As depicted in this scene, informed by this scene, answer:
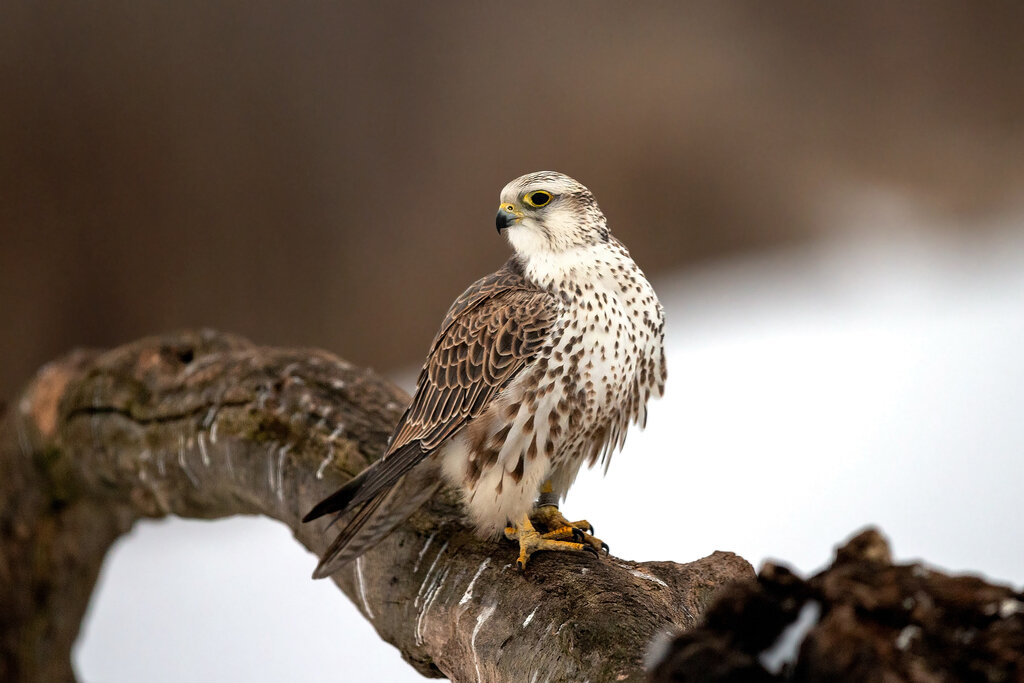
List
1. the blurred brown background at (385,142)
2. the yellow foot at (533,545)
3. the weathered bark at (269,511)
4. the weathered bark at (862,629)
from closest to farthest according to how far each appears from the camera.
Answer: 1. the weathered bark at (862,629)
2. the weathered bark at (269,511)
3. the yellow foot at (533,545)
4. the blurred brown background at (385,142)

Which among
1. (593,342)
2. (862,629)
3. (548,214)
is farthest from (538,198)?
(862,629)

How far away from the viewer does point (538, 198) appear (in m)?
1.93

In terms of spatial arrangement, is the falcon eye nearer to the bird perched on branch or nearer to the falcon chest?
the bird perched on branch

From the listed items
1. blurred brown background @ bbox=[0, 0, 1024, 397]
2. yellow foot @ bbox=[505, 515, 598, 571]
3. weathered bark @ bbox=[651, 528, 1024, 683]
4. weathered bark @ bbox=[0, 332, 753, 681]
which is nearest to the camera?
weathered bark @ bbox=[651, 528, 1024, 683]

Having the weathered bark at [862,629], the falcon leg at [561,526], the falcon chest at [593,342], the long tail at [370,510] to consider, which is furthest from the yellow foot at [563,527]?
the weathered bark at [862,629]

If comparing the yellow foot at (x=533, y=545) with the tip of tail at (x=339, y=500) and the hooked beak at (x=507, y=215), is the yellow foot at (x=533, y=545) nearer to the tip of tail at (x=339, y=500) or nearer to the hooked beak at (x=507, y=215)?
the tip of tail at (x=339, y=500)

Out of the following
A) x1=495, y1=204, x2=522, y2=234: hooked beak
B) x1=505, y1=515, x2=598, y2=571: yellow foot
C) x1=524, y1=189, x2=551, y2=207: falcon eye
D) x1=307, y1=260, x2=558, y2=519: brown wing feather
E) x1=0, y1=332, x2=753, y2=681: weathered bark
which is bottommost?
x1=0, y1=332, x2=753, y2=681: weathered bark

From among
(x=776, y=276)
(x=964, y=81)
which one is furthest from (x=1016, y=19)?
(x=776, y=276)

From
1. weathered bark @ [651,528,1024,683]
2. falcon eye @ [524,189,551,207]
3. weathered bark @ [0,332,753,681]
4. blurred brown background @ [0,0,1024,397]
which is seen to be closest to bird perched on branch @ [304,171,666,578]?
falcon eye @ [524,189,551,207]

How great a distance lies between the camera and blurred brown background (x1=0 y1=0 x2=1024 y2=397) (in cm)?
614

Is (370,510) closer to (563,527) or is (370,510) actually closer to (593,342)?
(563,527)

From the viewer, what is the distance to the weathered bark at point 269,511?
5.62 feet

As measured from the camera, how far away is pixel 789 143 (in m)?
7.27

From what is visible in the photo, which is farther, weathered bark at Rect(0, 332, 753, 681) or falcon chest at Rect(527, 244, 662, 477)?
falcon chest at Rect(527, 244, 662, 477)
